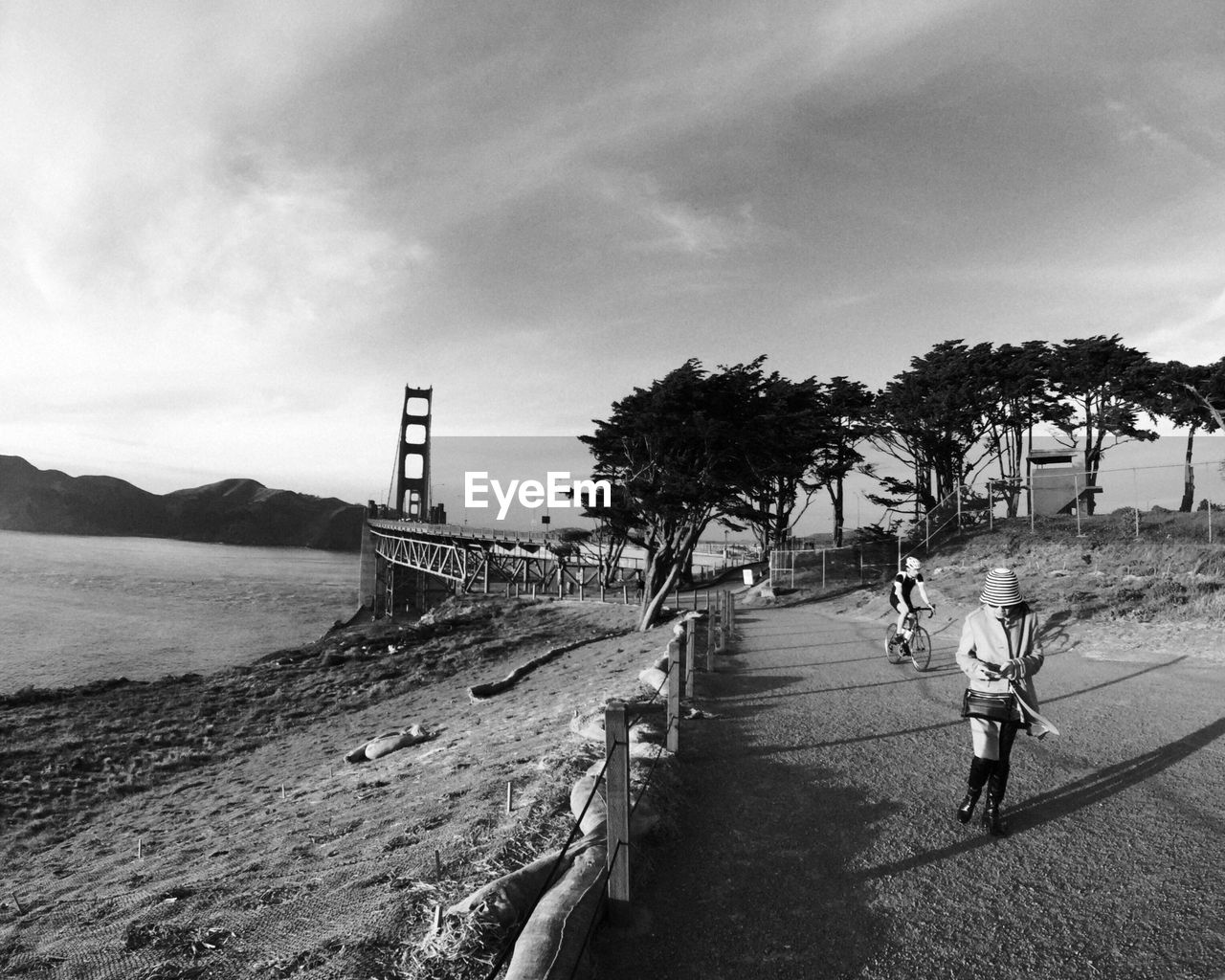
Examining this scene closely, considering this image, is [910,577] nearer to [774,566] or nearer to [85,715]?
[85,715]

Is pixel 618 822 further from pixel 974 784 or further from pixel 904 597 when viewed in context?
pixel 904 597

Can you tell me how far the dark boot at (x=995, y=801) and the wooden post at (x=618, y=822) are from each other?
271 cm

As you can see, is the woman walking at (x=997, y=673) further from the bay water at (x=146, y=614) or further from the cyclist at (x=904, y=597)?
the bay water at (x=146, y=614)

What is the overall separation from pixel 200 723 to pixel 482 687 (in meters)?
6.28

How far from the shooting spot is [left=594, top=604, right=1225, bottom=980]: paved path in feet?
11.5

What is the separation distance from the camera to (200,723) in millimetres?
15320

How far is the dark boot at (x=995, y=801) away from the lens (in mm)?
4746

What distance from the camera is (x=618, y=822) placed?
12.4ft

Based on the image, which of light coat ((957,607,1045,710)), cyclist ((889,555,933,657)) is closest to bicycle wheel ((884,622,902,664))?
cyclist ((889,555,933,657))

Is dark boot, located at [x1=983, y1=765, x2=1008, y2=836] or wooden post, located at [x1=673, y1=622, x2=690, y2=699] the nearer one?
dark boot, located at [x1=983, y1=765, x2=1008, y2=836]

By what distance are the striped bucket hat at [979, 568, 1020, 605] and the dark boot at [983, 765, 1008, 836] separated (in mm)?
1138

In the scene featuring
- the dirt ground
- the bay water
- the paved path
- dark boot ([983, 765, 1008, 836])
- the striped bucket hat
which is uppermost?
the striped bucket hat

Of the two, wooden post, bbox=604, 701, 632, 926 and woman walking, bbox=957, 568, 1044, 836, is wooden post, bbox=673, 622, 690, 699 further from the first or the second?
wooden post, bbox=604, 701, 632, 926

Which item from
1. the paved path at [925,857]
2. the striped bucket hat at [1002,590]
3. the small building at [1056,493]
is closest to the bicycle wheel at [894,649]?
the paved path at [925,857]
